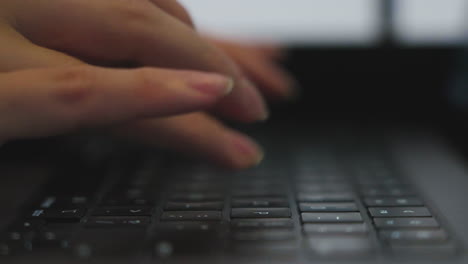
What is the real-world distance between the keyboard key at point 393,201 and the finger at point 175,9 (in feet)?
0.64

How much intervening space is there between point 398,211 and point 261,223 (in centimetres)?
9

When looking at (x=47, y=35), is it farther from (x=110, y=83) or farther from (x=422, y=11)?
(x=422, y=11)

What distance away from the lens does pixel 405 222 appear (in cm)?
31

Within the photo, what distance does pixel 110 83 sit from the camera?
0.31 meters

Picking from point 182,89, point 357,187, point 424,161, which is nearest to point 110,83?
point 182,89

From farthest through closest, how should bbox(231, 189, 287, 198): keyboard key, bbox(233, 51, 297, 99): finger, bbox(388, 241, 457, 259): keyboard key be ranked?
bbox(233, 51, 297, 99): finger → bbox(231, 189, 287, 198): keyboard key → bbox(388, 241, 457, 259): keyboard key

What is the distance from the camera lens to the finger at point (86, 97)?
11.9 inches

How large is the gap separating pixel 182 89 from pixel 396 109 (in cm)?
42

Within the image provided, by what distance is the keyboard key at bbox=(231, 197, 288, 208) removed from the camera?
352 mm

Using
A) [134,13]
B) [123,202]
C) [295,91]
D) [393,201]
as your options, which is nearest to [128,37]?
[134,13]

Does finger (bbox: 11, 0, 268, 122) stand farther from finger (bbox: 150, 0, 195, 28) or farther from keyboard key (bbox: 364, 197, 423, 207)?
keyboard key (bbox: 364, 197, 423, 207)

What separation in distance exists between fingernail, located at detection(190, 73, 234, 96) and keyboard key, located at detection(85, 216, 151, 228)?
0.09 meters

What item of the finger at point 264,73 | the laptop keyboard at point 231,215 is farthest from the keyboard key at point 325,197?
the finger at point 264,73

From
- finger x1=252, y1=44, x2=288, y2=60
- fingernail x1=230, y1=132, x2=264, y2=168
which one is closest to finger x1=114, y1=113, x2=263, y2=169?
fingernail x1=230, y1=132, x2=264, y2=168
